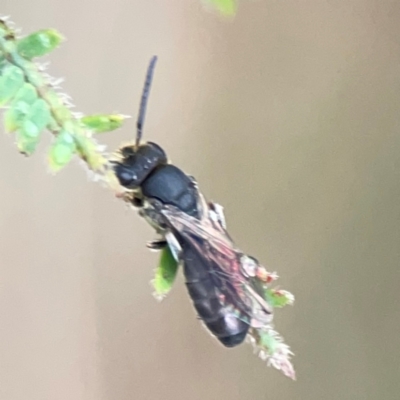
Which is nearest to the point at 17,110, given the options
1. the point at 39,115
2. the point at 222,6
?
the point at 39,115

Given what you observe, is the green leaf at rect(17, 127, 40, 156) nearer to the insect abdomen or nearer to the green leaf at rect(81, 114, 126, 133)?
the green leaf at rect(81, 114, 126, 133)

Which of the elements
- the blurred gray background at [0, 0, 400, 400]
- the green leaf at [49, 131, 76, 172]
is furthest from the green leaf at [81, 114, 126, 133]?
the blurred gray background at [0, 0, 400, 400]

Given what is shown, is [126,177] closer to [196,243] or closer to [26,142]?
→ [196,243]

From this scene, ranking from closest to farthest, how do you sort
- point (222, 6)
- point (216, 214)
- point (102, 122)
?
1. point (222, 6)
2. point (102, 122)
3. point (216, 214)

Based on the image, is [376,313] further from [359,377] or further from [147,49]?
[147,49]

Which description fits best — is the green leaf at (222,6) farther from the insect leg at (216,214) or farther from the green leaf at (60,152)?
the insect leg at (216,214)

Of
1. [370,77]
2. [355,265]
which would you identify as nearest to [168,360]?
[355,265]
